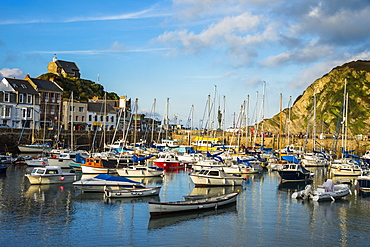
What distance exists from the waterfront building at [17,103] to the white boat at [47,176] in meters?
50.2

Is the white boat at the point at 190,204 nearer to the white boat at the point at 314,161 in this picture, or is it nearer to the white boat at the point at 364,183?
the white boat at the point at 364,183

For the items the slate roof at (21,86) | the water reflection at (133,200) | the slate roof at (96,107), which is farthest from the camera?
the slate roof at (96,107)

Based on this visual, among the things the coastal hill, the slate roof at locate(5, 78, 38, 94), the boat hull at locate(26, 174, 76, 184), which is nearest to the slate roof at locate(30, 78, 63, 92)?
the slate roof at locate(5, 78, 38, 94)

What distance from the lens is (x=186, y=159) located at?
2857 inches

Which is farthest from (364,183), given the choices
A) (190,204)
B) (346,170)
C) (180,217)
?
(180,217)

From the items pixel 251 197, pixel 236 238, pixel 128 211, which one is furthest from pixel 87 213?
pixel 251 197

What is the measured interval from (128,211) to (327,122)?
13241 centimetres

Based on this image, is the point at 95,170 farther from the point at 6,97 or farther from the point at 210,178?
the point at 6,97

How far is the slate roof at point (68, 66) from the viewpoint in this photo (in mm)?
153450

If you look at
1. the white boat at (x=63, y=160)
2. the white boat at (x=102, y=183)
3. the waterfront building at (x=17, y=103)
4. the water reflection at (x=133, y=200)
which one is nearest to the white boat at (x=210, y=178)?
the water reflection at (x=133, y=200)

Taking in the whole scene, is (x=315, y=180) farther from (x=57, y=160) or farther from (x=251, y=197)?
(x=57, y=160)

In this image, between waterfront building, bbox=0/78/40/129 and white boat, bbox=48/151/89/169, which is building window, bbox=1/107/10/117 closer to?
waterfront building, bbox=0/78/40/129

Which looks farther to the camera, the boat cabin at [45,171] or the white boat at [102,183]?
the boat cabin at [45,171]

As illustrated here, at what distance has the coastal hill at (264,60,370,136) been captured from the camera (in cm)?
14650
